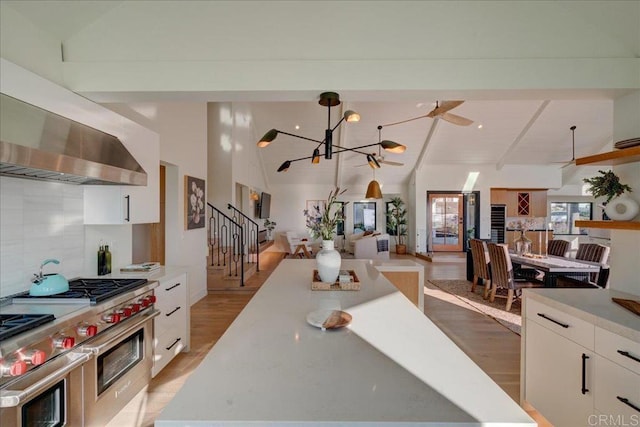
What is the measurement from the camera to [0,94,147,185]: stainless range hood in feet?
4.40

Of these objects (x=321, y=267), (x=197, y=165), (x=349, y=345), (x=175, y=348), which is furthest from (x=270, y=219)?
(x=349, y=345)

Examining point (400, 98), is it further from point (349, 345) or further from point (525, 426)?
point (525, 426)

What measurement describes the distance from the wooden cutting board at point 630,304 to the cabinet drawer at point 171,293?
3124 millimetres

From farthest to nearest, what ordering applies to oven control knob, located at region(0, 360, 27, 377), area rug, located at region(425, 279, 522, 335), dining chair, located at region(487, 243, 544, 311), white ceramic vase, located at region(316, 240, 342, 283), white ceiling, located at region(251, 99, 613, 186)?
1. white ceiling, located at region(251, 99, 613, 186)
2. dining chair, located at region(487, 243, 544, 311)
3. area rug, located at region(425, 279, 522, 335)
4. white ceramic vase, located at region(316, 240, 342, 283)
5. oven control knob, located at region(0, 360, 27, 377)

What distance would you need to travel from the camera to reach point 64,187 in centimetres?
214

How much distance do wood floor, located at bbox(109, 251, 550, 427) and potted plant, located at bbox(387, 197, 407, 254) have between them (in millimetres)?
5498

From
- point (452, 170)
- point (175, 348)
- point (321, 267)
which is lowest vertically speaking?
point (175, 348)

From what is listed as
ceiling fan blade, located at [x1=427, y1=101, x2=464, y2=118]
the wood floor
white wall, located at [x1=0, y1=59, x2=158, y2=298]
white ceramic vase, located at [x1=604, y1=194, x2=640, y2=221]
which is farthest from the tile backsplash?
ceiling fan blade, located at [x1=427, y1=101, x2=464, y2=118]

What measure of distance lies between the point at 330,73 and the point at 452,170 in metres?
8.48

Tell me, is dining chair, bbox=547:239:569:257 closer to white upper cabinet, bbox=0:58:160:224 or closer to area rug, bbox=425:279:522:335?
area rug, bbox=425:279:522:335

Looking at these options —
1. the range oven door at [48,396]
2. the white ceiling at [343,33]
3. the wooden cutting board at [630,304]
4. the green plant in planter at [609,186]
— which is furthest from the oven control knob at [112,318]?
the green plant in planter at [609,186]

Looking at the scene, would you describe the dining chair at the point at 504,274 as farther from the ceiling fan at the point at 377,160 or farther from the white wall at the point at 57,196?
the white wall at the point at 57,196

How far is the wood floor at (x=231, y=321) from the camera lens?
7.03 ft

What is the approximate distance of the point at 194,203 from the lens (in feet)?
14.9
